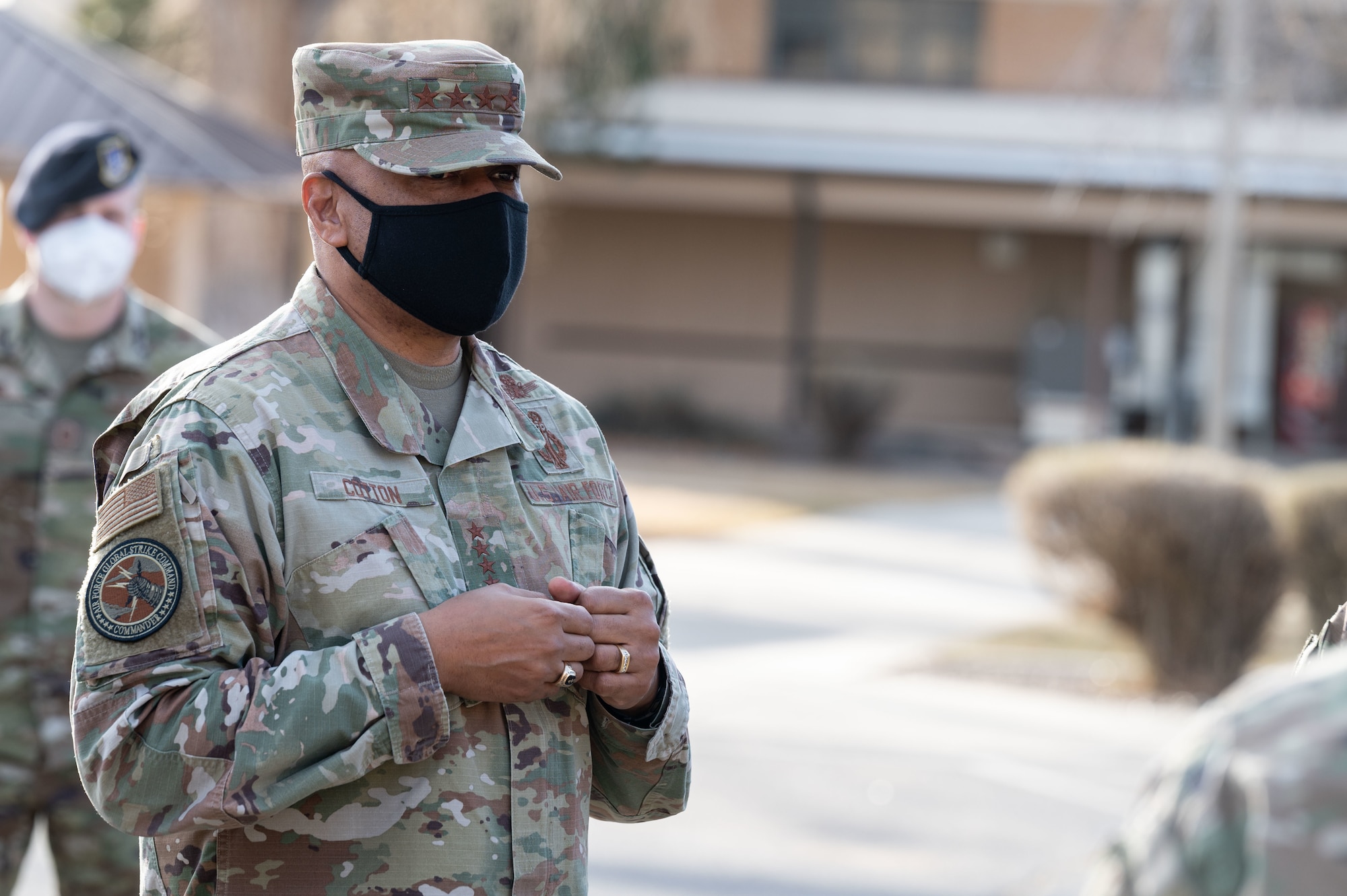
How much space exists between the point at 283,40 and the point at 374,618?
1421 centimetres

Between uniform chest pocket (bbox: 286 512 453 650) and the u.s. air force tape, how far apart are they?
0.49 ft

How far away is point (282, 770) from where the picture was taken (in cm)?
195

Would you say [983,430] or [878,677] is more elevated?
[878,677]

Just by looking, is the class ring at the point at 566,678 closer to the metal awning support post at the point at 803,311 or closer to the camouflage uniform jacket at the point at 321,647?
the camouflage uniform jacket at the point at 321,647

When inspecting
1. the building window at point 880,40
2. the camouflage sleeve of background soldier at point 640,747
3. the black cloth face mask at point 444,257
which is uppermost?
the building window at point 880,40

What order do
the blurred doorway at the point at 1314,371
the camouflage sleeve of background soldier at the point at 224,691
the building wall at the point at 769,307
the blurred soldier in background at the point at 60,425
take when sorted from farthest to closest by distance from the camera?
1. the building wall at the point at 769,307
2. the blurred doorway at the point at 1314,371
3. the blurred soldier in background at the point at 60,425
4. the camouflage sleeve of background soldier at the point at 224,691

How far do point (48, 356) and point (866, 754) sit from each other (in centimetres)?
443

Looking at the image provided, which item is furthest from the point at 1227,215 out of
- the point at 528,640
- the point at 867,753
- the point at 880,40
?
the point at 880,40

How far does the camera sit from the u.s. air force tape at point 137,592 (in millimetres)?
1976

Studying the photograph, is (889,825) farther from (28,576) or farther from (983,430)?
(983,430)

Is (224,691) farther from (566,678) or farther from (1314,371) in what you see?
(1314,371)

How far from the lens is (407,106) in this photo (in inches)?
84.9

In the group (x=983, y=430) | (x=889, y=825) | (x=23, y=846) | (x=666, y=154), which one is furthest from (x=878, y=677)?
(x=983, y=430)

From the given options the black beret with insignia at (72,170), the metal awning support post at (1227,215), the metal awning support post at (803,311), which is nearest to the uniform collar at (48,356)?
the black beret with insignia at (72,170)
